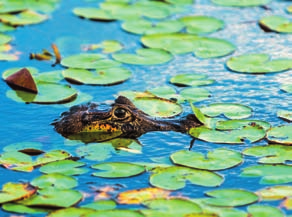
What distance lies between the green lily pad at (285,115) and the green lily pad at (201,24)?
8.46 ft

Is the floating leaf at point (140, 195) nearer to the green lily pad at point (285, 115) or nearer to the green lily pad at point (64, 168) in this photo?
the green lily pad at point (64, 168)

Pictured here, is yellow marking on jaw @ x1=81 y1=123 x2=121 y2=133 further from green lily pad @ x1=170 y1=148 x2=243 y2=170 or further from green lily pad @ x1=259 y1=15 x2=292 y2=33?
green lily pad @ x1=259 y1=15 x2=292 y2=33

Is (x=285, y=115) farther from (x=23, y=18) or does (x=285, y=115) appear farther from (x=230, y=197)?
(x=23, y=18)

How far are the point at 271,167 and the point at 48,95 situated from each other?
2.72 m

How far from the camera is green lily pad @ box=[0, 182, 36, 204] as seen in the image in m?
7.47

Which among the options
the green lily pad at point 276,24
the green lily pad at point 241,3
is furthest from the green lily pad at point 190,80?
the green lily pad at point 241,3

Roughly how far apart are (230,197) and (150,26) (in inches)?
182

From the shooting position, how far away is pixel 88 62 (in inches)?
415

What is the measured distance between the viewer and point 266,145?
837 cm

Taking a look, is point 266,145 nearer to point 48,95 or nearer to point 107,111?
point 107,111

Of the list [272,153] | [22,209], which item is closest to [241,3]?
[272,153]

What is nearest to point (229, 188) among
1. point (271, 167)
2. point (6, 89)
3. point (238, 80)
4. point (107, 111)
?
point (271, 167)

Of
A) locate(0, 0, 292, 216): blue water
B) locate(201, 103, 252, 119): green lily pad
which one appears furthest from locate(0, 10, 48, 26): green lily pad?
locate(201, 103, 252, 119): green lily pad

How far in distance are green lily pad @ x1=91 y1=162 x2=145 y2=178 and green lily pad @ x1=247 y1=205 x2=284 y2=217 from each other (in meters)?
1.12
